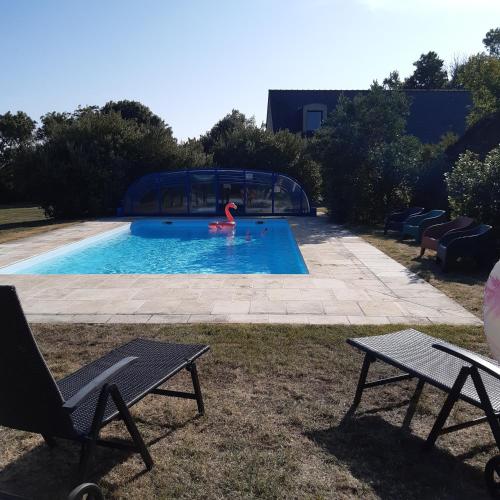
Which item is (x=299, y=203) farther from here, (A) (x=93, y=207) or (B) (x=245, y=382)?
(B) (x=245, y=382)

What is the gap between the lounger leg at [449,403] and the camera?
265 cm

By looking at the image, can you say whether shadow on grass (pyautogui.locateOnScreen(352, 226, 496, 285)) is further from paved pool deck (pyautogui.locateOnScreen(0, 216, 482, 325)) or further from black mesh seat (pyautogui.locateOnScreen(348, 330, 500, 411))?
black mesh seat (pyautogui.locateOnScreen(348, 330, 500, 411))

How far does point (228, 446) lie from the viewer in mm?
2998

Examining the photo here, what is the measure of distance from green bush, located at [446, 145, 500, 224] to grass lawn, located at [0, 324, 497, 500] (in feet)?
20.4

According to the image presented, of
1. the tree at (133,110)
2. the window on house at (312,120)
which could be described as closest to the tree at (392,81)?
the window on house at (312,120)

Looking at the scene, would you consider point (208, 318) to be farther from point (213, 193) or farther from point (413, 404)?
point (213, 193)

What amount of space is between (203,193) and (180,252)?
6377 mm

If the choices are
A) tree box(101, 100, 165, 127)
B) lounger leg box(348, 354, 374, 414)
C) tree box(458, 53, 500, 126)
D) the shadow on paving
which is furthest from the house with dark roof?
the shadow on paving

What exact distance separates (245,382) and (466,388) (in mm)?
1746

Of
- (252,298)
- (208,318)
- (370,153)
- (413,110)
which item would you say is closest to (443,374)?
(208,318)

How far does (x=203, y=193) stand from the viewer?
754 inches

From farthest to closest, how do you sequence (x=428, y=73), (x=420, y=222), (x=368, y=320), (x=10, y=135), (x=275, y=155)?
(x=428, y=73), (x=10, y=135), (x=275, y=155), (x=420, y=222), (x=368, y=320)

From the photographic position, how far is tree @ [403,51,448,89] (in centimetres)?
5006

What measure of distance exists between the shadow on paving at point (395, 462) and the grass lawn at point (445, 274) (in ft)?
10.4
